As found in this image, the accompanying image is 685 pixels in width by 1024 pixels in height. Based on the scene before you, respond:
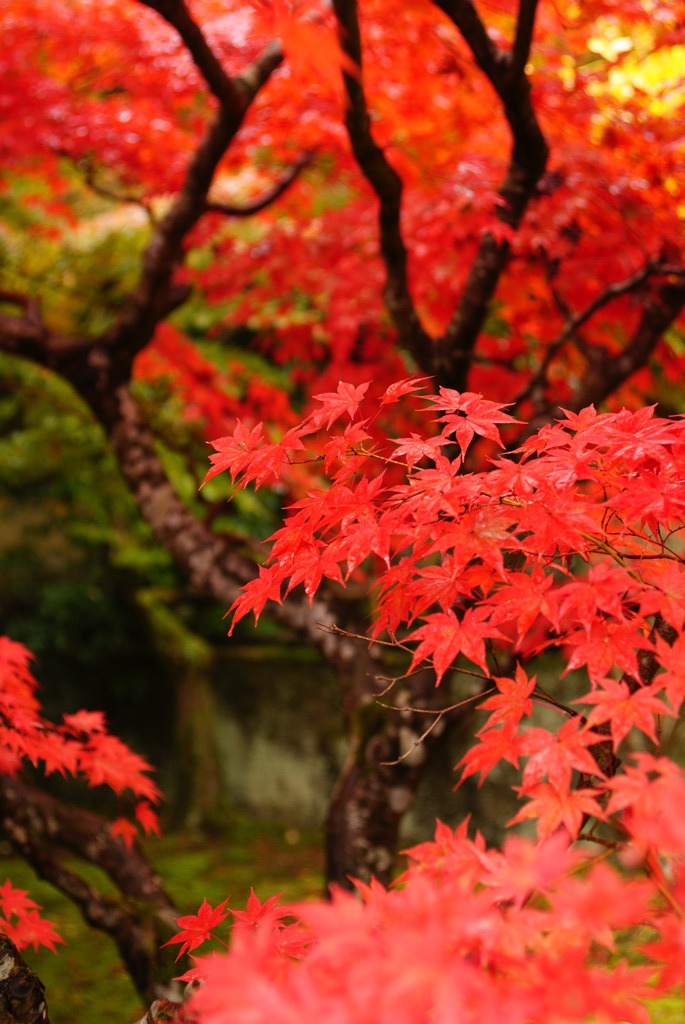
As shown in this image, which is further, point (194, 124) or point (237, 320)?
point (194, 124)

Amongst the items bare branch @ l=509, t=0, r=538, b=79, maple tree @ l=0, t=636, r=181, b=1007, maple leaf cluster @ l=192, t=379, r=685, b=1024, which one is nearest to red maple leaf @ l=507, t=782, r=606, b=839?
maple leaf cluster @ l=192, t=379, r=685, b=1024

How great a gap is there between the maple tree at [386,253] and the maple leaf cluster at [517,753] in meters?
0.02

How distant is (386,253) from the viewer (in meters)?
3.20

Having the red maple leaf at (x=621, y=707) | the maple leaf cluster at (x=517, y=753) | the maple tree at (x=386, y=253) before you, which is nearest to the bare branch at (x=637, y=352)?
the maple tree at (x=386, y=253)

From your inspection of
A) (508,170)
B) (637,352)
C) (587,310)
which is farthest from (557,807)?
(637,352)

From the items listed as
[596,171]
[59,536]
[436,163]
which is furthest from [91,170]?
[59,536]

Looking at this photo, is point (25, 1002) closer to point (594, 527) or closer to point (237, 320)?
point (594, 527)

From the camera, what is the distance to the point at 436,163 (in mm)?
A: 4551

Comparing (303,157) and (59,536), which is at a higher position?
(303,157)

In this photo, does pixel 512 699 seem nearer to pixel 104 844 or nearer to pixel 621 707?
pixel 621 707

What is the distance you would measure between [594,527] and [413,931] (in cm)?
75

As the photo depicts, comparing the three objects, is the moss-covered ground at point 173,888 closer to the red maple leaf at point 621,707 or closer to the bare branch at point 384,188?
the bare branch at point 384,188

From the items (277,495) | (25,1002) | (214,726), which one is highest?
(25,1002)

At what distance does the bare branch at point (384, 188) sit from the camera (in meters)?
2.58
